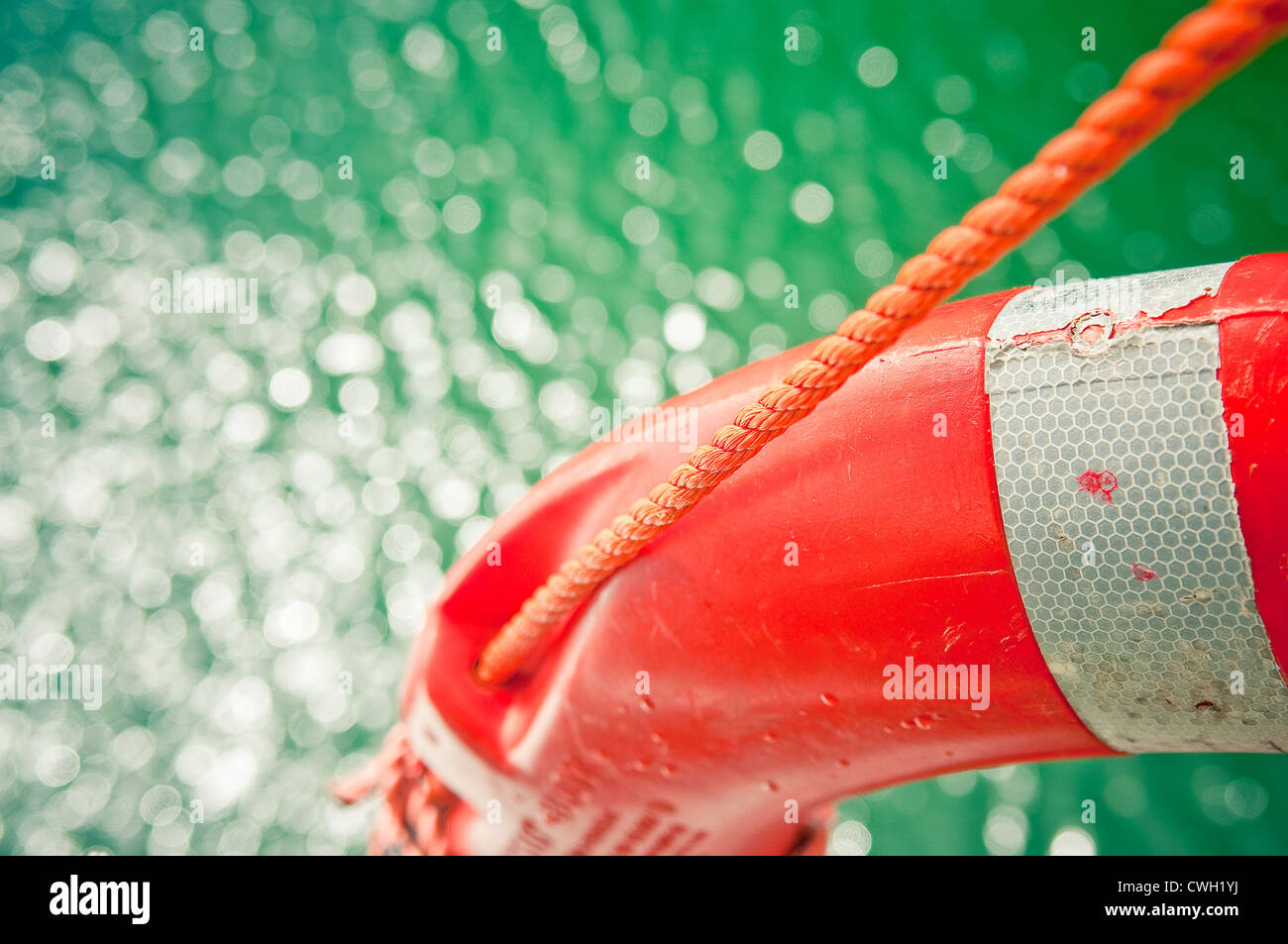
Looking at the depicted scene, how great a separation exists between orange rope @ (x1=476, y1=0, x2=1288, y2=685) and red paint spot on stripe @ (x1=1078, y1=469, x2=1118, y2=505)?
0.10 m

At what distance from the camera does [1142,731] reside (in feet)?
1.35

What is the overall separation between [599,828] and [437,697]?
138mm

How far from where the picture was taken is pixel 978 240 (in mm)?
327

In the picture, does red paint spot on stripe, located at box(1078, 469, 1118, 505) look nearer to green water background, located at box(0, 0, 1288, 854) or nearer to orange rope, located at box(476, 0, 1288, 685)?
orange rope, located at box(476, 0, 1288, 685)

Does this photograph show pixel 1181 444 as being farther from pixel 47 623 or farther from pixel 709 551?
pixel 47 623

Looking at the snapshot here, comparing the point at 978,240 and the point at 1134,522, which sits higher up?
the point at 978,240

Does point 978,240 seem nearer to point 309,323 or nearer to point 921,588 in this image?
point 921,588

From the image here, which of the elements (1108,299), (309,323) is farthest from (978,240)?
(309,323)

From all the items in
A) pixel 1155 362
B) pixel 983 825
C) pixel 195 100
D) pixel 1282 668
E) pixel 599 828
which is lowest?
pixel 983 825

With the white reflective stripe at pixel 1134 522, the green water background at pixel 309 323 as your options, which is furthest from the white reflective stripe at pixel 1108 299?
the green water background at pixel 309 323

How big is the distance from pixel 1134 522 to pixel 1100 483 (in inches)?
0.8

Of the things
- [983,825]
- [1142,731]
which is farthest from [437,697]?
[983,825]

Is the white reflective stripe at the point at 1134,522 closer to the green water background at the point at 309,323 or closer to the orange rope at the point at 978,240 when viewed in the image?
the orange rope at the point at 978,240

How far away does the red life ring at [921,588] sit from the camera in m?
0.35
